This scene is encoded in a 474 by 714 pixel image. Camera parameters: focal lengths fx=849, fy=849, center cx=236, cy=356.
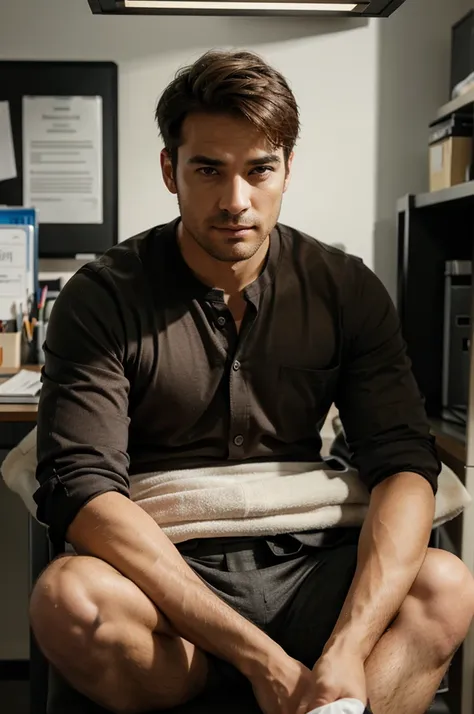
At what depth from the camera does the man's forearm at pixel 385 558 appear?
3.92 feet

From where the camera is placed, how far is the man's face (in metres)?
1.35

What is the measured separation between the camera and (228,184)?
1361mm

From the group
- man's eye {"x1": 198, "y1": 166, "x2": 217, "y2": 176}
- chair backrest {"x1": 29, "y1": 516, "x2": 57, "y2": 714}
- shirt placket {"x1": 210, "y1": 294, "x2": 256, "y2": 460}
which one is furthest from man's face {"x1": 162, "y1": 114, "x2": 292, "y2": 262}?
chair backrest {"x1": 29, "y1": 516, "x2": 57, "y2": 714}

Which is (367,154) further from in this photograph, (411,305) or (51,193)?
(51,193)

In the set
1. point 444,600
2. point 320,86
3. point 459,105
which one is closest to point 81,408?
point 444,600

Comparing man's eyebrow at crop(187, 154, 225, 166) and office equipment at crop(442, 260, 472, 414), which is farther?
office equipment at crop(442, 260, 472, 414)

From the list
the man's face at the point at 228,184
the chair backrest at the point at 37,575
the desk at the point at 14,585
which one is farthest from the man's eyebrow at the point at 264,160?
the desk at the point at 14,585

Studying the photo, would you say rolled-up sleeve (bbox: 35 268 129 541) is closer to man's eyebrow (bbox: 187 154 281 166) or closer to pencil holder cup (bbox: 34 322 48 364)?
man's eyebrow (bbox: 187 154 281 166)

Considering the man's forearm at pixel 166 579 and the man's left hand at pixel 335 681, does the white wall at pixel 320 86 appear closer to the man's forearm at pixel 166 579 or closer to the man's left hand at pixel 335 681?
the man's forearm at pixel 166 579

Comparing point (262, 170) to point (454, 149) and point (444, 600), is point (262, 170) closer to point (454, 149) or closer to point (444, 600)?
point (454, 149)

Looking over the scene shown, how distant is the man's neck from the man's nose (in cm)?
11

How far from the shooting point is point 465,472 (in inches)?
61.7

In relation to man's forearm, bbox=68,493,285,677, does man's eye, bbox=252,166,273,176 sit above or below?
above

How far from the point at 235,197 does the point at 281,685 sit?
724mm
